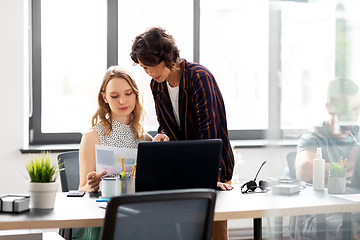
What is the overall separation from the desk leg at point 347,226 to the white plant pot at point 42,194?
105 cm

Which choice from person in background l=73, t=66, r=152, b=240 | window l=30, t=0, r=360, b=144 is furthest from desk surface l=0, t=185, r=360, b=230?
window l=30, t=0, r=360, b=144

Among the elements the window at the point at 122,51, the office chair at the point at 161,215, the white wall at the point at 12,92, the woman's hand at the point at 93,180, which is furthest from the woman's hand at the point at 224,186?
the white wall at the point at 12,92

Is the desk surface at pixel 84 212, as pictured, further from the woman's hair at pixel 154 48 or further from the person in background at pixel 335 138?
the woman's hair at pixel 154 48

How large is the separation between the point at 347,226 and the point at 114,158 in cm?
116

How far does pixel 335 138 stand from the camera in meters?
0.59

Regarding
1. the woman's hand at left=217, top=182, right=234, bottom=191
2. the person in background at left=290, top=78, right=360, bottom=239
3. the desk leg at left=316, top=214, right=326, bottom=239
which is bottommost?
the woman's hand at left=217, top=182, right=234, bottom=191

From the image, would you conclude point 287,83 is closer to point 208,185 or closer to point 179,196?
A: point 179,196

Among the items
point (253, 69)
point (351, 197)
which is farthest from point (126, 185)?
point (253, 69)

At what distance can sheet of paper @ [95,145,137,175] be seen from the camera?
1.59 meters

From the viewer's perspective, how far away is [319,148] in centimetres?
63

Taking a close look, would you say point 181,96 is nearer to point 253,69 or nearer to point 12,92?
point 12,92

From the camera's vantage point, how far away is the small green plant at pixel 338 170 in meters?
0.60

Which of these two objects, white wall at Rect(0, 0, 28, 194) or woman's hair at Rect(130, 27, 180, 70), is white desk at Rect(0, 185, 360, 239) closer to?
woman's hair at Rect(130, 27, 180, 70)

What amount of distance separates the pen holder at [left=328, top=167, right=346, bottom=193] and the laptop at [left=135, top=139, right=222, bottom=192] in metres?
0.73
